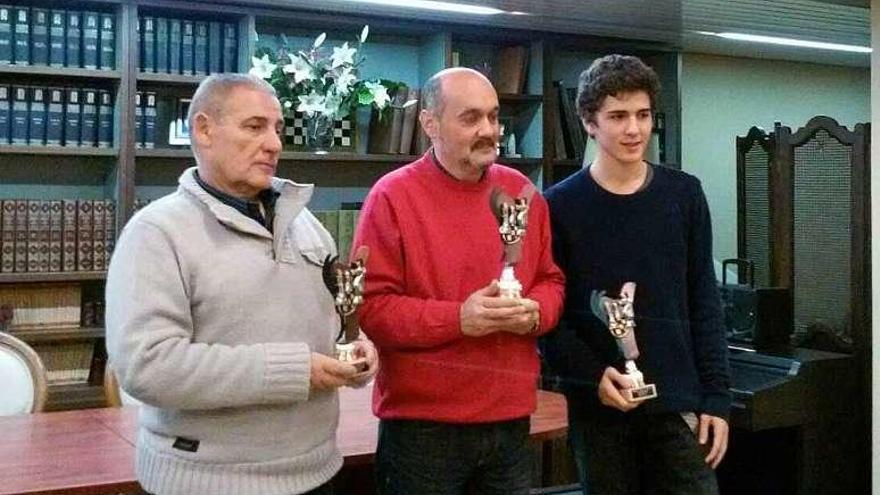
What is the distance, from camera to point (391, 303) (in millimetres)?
1657

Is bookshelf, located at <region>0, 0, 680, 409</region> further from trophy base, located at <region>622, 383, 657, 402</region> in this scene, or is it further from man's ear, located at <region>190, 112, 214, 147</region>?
trophy base, located at <region>622, 383, 657, 402</region>

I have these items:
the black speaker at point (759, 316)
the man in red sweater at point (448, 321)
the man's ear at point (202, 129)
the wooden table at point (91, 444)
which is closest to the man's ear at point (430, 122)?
the man in red sweater at point (448, 321)

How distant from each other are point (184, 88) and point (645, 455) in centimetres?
263

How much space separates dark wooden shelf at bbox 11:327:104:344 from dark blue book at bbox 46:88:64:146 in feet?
2.24

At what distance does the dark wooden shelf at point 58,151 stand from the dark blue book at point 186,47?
410mm

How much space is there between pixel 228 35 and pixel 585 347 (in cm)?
248

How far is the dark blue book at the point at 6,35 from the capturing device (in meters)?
3.48

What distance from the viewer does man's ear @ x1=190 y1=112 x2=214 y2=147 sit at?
61.3 inches

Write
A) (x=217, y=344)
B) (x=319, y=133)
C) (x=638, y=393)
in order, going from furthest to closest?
(x=319, y=133) < (x=638, y=393) < (x=217, y=344)

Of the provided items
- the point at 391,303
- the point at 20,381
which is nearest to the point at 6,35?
the point at 20,381

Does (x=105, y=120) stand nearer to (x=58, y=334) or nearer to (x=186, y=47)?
(x=186, y=47)

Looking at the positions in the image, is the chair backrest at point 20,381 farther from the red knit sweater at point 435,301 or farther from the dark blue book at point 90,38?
the dark blue book at point 90,38

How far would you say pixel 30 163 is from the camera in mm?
3773

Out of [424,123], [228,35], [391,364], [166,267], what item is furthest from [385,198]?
[228,35]
